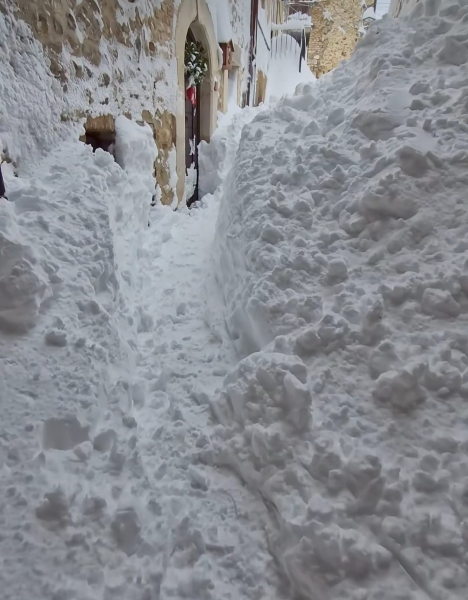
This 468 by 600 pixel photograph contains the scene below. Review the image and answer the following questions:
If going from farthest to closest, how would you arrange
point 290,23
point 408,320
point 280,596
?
point 290,23 → point 408,320 → point 280,596

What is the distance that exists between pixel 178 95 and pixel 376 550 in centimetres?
510

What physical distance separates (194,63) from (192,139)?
3.68ft

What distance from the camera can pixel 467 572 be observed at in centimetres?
120

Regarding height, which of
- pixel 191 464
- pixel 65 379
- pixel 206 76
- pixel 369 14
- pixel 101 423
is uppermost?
pixel 369 14

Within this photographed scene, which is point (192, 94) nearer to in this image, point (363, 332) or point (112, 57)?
point (112, 57)

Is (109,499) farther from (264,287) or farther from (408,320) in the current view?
(408,320)

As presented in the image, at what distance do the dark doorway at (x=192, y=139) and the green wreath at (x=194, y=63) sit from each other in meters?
0.39

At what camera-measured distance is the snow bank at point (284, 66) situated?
12953mm

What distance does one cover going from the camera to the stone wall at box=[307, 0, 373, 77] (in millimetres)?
15586

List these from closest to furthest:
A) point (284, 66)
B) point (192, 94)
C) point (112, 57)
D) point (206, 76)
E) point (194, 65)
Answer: point (112, 57), point (194, 65), point (192, 94), point (206, 76), point (284, 66)

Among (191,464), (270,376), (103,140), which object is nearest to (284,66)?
(103,140)

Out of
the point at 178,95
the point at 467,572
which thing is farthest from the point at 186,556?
the point at 178,95

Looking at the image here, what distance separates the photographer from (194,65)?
561 cm

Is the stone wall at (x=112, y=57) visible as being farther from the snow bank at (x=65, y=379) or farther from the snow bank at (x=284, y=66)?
the snow bank at (x=284, y=66)
